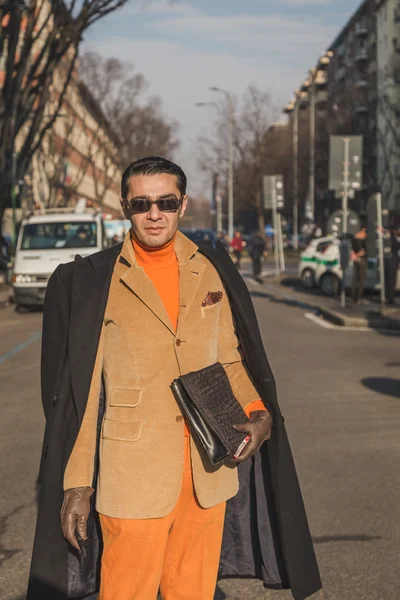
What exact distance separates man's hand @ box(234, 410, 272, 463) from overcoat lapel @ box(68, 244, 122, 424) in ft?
1.52

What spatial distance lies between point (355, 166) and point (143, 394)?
1921cm

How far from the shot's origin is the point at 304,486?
6.70m

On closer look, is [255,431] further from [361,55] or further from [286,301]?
[361,55]

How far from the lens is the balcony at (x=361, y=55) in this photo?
107438 millimetres

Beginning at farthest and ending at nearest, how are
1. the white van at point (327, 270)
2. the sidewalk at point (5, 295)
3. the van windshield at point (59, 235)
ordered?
1. the white van at point (327, 270)
2. the sidewalk at point (5, 295)
3. the van windshield at point (59, 235)

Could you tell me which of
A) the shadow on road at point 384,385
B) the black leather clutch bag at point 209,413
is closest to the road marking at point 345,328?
the shadow on road at point 384,385

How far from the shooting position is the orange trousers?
3.02 metres

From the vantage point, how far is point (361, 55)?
353 ft

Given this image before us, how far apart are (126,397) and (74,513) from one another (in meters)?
0.35

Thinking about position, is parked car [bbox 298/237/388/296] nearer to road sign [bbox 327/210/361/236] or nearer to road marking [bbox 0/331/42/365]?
road sign [bbox 327/210/361/236]

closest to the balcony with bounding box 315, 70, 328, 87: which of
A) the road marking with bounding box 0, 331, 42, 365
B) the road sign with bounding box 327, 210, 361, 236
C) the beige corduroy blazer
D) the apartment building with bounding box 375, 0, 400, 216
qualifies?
the apartment building with bounding box 375, 0, 400, 216

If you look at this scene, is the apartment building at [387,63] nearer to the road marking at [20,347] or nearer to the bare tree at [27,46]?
A: the bare tree at [27,46]

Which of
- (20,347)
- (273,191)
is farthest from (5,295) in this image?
(20,347)

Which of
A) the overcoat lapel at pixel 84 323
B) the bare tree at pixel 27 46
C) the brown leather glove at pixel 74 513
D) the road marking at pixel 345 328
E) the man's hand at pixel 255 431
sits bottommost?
the road marking at pixel 345 328
